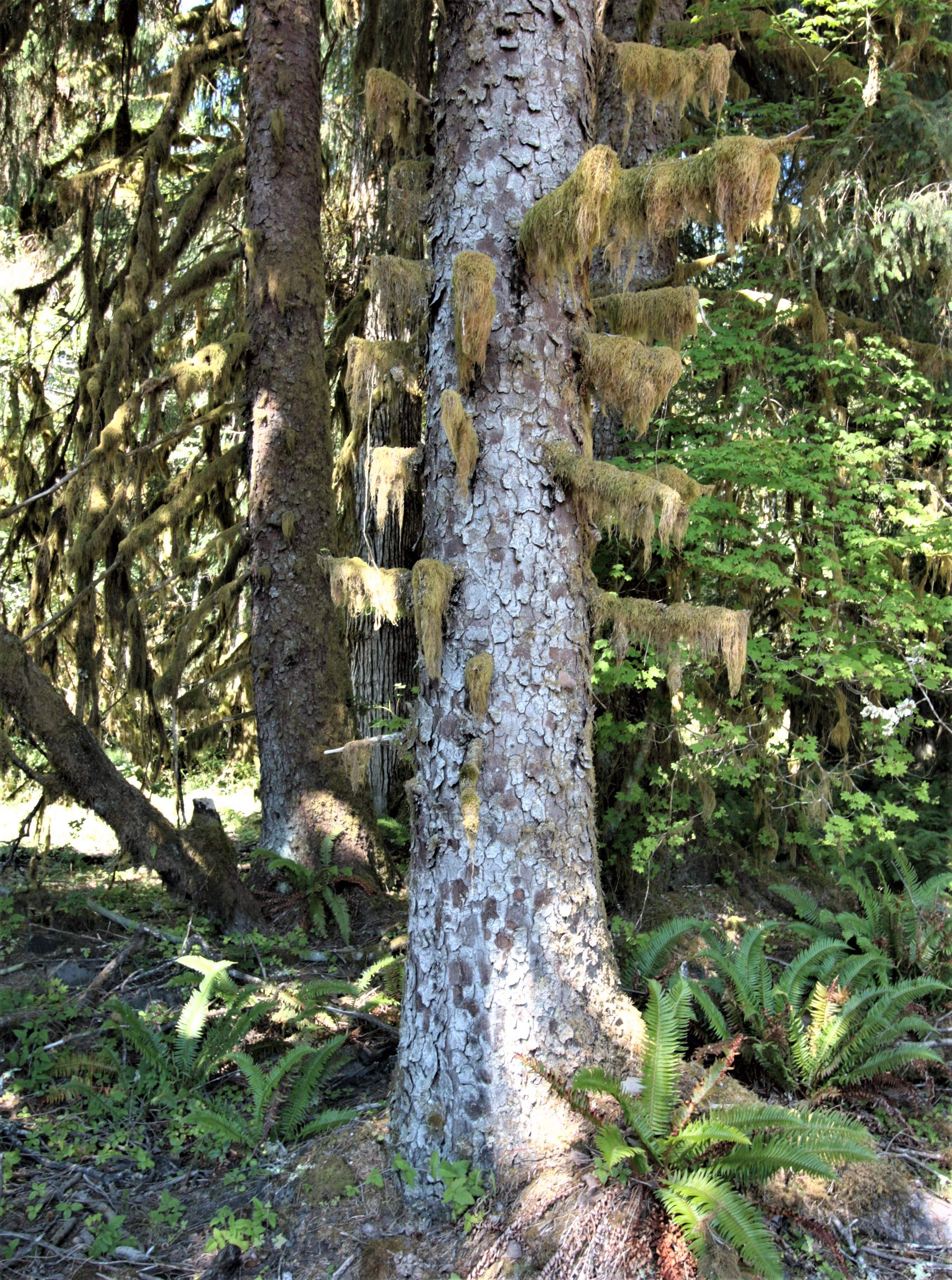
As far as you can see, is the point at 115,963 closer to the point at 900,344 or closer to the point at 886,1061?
the point at 886,1061

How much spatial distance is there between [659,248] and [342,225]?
350 cm

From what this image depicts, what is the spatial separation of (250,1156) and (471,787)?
1802 mm

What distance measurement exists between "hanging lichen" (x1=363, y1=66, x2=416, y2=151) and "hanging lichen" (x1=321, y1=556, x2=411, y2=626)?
5.88 feet

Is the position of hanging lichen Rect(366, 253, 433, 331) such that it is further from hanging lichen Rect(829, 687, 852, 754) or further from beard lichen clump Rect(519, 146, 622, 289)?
hanging lichen Rect(829, 687, 852, 754)

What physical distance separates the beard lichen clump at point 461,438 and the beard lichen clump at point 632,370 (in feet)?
1.83

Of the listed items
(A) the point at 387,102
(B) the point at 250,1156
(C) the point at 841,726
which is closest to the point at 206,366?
(A) the point at 387,102

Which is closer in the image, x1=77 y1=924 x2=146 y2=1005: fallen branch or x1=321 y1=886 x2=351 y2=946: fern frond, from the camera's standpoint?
x1=77 y1=924 x2=146 y2=1005: fallen branch

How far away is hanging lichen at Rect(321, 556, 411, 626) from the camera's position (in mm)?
3539

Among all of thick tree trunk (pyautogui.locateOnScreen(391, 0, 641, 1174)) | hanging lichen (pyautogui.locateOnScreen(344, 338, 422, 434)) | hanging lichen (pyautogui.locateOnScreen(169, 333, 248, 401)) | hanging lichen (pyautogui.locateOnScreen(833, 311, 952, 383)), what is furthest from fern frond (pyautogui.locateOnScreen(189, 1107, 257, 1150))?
hanging lichen (pyautogui.locateOnScreen(833, 311, 952, 383))

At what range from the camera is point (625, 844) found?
19.3 ft

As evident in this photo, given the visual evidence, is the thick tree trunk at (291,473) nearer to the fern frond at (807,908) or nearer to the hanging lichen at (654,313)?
the fern frond at (807,908)

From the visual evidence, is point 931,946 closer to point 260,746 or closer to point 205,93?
point 260,746

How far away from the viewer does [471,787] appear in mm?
3291

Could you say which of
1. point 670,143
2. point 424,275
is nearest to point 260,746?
point 424,275
